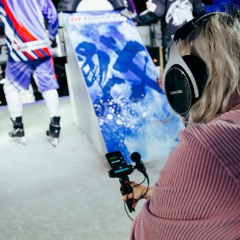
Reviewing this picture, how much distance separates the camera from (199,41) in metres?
0.55

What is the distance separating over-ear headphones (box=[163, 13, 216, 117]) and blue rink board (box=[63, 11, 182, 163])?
50.7 inches

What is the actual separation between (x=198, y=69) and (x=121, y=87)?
5.04 feet

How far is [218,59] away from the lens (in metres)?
0.53

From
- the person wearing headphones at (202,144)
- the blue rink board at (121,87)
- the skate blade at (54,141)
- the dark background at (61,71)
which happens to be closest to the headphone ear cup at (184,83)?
the person wearing headphones at (202,144)

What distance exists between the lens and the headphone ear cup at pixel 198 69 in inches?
21.8

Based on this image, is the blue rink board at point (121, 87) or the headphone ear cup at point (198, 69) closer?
the headphone ear cup at point (198, 69)

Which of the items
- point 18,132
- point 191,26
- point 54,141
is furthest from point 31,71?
point 191,26

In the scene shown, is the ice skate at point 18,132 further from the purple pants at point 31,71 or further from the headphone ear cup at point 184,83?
the headphone ear cup at point 184,83

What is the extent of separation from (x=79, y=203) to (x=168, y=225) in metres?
1.11

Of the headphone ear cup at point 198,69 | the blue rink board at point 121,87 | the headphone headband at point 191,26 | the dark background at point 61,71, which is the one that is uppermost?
the headphone headband at point 191,26

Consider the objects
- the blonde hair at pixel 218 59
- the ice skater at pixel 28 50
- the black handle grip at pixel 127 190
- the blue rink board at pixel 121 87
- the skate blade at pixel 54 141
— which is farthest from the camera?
the skate blade at pixel 54 141

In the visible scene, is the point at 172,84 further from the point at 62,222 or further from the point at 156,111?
the point at 156,111

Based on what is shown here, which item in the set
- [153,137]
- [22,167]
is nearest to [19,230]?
[22,167]

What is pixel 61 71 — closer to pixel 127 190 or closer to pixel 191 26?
pixel 127 190
